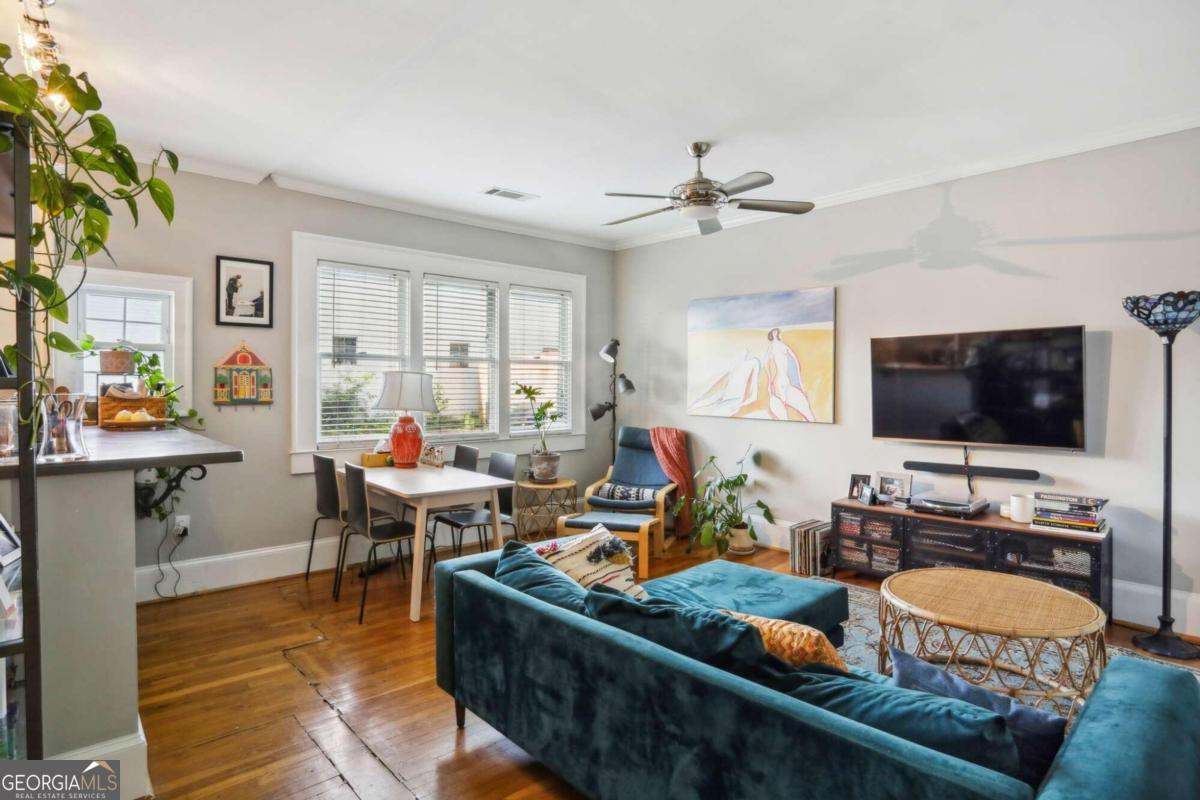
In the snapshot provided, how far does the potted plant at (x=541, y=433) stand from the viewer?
17.1ft

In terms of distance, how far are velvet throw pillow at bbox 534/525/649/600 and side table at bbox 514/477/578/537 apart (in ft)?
8.51

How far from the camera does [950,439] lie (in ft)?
13.3

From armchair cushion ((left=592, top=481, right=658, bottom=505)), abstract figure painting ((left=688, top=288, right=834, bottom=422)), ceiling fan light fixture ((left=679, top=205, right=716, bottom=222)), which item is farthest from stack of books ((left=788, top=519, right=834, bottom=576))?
ceiling fan light fixture ((left=679, top=205, right=716, bottom=222))

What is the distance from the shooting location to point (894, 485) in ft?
13.9

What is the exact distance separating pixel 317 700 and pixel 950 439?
3.78 meters

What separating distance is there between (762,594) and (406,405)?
8.65ft

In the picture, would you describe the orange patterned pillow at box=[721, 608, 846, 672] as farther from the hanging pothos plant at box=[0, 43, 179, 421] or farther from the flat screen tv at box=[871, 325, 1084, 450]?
the flat screen tv at box=[871, 325, 1084, 450]

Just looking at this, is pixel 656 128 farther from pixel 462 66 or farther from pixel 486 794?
pixel 486 794

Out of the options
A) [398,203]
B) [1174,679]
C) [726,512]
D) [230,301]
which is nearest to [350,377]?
[230,301]

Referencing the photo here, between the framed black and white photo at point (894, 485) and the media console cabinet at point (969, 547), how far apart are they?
0.16 meters

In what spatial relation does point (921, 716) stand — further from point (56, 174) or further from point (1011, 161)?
point (1011, 161)

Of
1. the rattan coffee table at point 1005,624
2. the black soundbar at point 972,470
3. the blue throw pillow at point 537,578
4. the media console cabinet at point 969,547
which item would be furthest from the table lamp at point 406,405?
the black soundbar at point 972,470

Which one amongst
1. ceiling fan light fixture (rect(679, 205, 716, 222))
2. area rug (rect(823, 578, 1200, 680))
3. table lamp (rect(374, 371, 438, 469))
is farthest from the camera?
table lamp (rect(374, 371, 438, 469))
